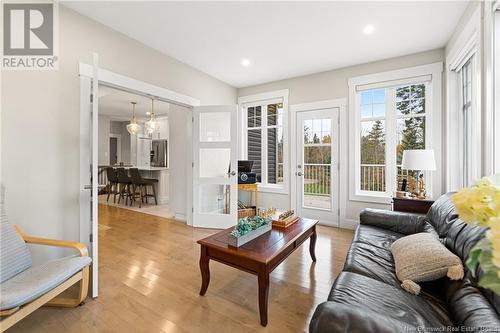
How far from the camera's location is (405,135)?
3.59 metres

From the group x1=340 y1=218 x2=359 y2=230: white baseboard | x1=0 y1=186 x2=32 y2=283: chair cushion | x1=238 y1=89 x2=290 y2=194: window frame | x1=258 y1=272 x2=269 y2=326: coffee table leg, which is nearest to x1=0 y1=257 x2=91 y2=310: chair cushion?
x1=0 y1=186 x2=32 y2=283: chair cushion

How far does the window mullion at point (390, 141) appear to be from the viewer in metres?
3.63

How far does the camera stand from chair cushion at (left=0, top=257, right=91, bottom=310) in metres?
1.34

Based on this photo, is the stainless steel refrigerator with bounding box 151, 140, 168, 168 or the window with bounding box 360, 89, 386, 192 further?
the stainless steel refrigerator with bounding box 151, 140, 168, 168

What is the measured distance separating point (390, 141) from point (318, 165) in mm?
1205

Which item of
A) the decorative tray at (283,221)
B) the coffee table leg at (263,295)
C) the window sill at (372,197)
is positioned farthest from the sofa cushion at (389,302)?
the window sill at (372,197)

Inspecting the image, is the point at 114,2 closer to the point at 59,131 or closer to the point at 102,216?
the point at 59,131

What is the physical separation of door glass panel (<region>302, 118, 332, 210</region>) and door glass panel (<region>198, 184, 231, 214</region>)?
1.52 metres

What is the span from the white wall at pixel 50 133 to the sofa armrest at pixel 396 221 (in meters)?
3.21

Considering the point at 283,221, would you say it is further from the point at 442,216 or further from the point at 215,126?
the point at 215,126

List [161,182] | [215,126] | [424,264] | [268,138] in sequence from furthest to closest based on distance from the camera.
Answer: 1. [161,182]
2. [268,138]
3. [215,126]
4. [424,264]

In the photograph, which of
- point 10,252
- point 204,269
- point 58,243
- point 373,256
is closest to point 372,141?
point 373,256

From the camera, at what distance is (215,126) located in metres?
4.08

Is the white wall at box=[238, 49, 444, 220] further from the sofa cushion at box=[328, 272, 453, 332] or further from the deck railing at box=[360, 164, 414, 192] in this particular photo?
the sofa cushion at box=[328, 272, 453, 332]
